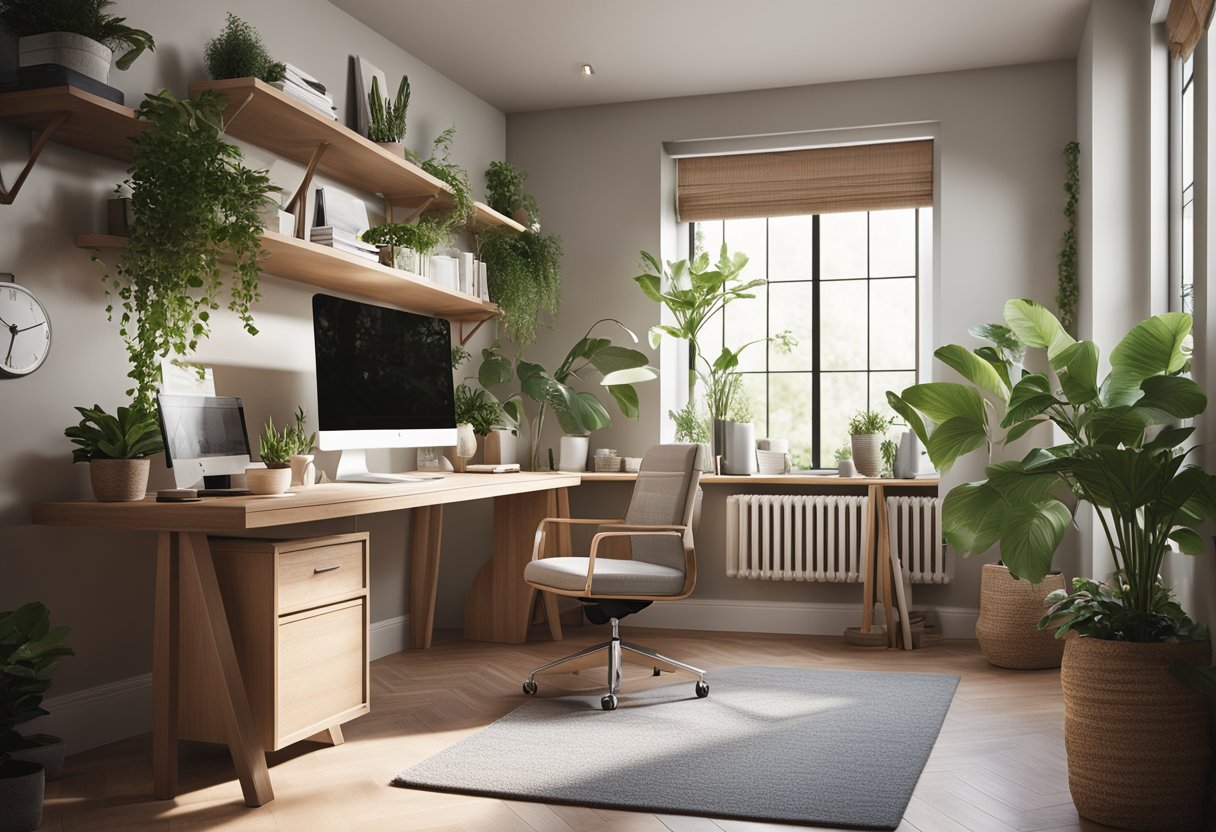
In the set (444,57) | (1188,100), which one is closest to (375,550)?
(444,57)

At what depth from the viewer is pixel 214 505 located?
267 cm

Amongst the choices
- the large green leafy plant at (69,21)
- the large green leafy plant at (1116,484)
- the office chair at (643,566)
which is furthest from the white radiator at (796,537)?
the large green leafy plant at (69,21)

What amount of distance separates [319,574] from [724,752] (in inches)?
53.1

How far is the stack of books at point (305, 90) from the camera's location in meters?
3.50

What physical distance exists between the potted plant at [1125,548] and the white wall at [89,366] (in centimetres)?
252

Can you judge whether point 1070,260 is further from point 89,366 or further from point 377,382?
point 89,366

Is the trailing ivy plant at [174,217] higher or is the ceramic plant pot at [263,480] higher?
the trailing ivy plant at [174,217]

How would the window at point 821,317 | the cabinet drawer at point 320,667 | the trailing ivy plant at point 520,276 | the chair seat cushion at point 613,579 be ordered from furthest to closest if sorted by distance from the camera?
1. the window at point 821,317
2. the trailing ivy plant at point 520,276
3. the chair seat cushion at point 613,579
4. the cabinet drawer at point 320,667

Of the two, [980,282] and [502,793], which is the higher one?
[980,282]

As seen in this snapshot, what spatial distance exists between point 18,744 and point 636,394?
3.45 metres

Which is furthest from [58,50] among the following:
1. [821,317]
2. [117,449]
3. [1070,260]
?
[821,317]

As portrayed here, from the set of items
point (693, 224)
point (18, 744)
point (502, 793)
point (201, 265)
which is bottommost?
point (502, 793)

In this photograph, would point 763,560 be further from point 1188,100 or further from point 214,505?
point 214,505

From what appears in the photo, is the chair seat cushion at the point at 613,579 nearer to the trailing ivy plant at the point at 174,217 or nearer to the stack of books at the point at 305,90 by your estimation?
the trailing ivy plant at the point at 174,217
